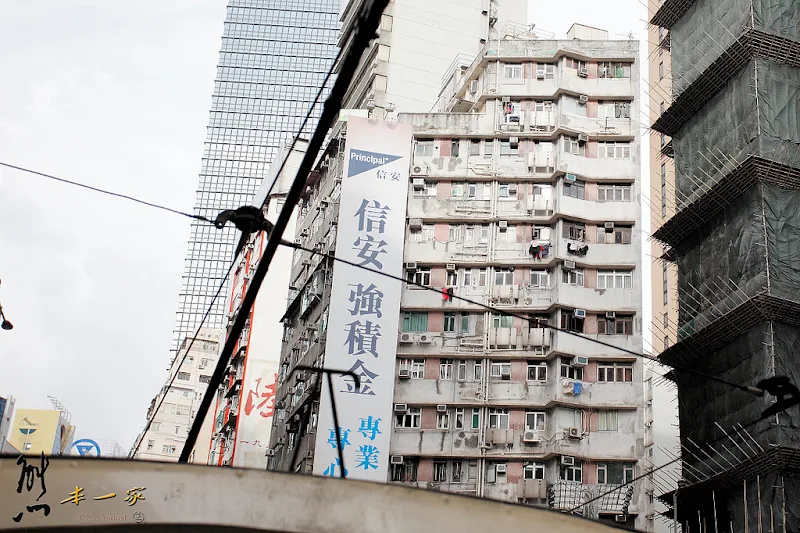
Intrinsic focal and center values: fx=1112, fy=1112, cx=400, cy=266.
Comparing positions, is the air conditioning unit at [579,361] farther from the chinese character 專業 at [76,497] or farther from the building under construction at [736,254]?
the chinese character 專業 at [76,497]

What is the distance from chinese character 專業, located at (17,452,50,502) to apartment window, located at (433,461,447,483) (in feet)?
77.4

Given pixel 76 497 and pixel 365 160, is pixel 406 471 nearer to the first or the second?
pixel 365 160

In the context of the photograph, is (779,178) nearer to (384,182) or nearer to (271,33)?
(384,182)

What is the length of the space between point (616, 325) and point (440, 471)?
301 inches

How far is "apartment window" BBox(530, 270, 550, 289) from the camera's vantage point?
3822cm

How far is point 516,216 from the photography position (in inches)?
1545

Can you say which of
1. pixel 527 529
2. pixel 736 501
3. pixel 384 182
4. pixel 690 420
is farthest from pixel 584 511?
pixel 527 529

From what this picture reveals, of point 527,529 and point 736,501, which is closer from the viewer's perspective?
point 527,529

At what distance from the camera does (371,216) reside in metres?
36.5

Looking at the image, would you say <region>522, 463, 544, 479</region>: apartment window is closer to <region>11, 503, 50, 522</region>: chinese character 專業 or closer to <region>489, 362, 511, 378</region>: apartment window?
<region>489, 362, 511, 378</region>: apartment window

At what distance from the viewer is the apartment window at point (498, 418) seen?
120 feet

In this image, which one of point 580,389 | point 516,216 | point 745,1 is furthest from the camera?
point 516,216

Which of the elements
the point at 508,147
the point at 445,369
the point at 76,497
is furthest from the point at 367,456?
the point at 76,497

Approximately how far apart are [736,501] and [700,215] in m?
7.38
